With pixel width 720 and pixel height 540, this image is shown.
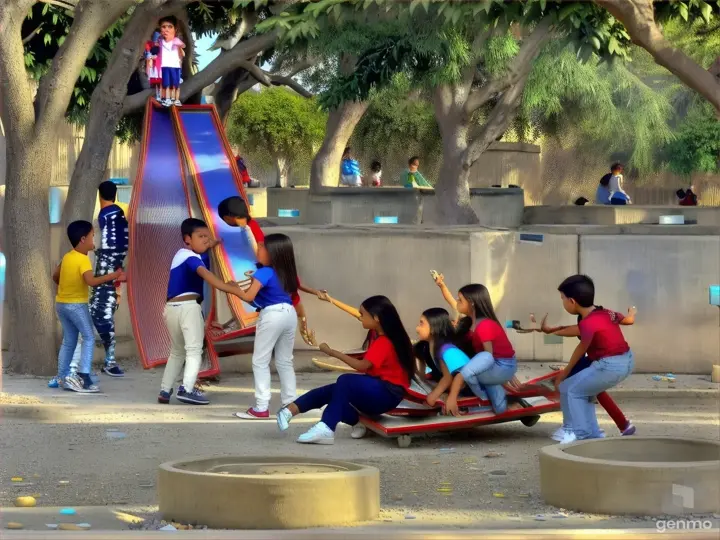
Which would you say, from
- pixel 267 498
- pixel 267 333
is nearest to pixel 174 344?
pixel 267 333

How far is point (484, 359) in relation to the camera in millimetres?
9227

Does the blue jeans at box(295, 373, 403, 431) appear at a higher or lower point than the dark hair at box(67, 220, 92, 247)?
lower

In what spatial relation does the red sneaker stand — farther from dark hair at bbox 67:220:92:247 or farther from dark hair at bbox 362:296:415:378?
dark hair at bbox 67:220:92:247

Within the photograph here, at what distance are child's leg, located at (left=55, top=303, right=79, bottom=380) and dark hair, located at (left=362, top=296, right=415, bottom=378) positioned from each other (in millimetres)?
3334

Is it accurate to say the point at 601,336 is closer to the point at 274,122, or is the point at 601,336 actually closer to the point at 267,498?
the point at 267,498

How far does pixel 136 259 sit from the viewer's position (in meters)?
12.5

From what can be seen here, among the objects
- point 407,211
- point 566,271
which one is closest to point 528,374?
point 566,271

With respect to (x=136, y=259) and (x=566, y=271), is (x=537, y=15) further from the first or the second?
(x=136, y=259)

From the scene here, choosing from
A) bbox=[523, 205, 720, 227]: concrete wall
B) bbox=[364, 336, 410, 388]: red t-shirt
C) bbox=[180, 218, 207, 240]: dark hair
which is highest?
bbox=[523, 205, 720, 227]: concrete wall

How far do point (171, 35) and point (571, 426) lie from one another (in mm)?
6865

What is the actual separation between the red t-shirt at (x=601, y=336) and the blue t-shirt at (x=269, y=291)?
2382 millimetres

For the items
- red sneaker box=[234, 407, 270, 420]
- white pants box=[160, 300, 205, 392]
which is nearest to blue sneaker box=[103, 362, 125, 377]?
white pants box=[160, 300, 205, 392]

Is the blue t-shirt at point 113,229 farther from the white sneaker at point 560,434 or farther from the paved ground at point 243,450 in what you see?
the white sneaker at point 560,434

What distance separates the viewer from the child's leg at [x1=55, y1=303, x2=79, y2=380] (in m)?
11.2
